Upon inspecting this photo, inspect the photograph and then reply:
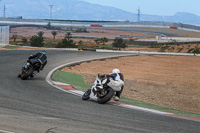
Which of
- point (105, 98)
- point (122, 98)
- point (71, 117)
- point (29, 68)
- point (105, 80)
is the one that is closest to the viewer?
point (71, 117)

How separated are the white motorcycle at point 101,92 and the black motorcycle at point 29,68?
462 centimetres

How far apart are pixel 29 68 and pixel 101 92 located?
5368 millimetres

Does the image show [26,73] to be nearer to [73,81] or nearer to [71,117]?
[73,81]

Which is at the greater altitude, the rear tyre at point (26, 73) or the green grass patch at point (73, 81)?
the rear tyre at point (26, 73)

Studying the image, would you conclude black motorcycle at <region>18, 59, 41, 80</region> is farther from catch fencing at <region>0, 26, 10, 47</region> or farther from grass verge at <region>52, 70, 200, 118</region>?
catch fencing at <region>0, 26, 10, 47</region>

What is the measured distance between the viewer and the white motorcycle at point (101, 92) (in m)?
10.2

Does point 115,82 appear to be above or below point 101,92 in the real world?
above

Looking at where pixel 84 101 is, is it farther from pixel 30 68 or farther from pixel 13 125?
pixel 30 68

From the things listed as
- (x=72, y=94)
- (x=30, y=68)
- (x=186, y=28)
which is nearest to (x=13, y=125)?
(x=72, y=94)

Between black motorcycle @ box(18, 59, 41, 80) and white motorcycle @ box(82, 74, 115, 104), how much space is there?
4624mm

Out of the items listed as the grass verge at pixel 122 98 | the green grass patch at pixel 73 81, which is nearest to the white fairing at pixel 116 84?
the grass verge at pixel 122 98

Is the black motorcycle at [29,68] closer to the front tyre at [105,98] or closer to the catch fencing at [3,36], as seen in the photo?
the front tyre at [105,98]

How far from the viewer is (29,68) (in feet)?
48.7

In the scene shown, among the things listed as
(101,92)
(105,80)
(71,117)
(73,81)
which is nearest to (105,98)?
(101,92)
